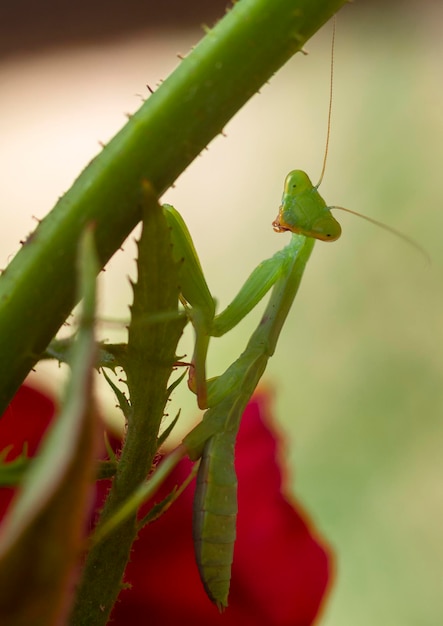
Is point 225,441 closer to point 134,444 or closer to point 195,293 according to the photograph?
point 195,293

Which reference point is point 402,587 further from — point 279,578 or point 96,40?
point 96,40

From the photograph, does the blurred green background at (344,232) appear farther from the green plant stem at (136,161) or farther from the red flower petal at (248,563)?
the green plant stem at (136,161)

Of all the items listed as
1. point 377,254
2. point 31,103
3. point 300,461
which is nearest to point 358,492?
point 300,461

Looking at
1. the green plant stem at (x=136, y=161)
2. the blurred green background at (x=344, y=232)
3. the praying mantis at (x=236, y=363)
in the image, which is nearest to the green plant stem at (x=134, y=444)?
the green plant stem at (x=136, y=161)

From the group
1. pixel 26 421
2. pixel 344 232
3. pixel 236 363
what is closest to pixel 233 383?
pixel 236 363

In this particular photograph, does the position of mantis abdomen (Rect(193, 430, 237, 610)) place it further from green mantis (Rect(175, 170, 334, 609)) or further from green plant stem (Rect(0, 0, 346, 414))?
green plant stem (Rect(0, 0, 346, 414))

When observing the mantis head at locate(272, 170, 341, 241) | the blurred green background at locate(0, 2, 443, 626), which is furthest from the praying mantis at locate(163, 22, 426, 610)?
the blurred green background at locate(0, 2, 443, 626)
